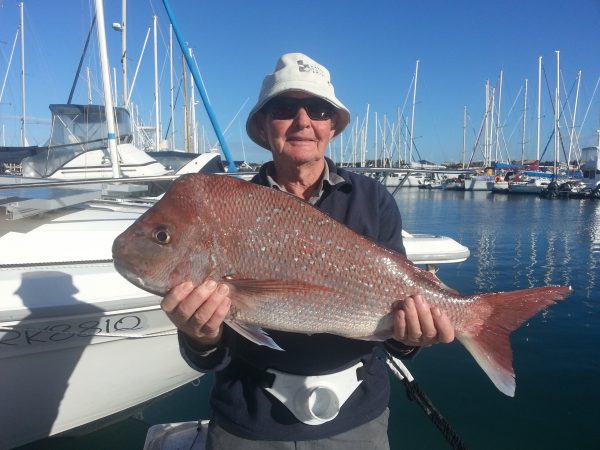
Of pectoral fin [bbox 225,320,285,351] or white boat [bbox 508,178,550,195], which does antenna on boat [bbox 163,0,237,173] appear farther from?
white boat [bbox 508,178,550,195]

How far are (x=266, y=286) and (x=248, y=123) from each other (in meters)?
1.06

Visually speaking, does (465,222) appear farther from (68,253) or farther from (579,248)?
(68,253)

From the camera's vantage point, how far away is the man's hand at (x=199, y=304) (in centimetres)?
167

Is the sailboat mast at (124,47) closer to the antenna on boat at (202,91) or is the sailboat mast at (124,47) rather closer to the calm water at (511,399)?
the antenna on boat at (202,91)

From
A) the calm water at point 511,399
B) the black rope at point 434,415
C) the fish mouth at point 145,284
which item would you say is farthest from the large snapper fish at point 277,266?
the calm water at point 511,399

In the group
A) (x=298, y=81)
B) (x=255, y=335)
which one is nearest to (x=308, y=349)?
(x=255, y=335)

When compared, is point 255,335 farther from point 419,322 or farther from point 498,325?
point 498,325

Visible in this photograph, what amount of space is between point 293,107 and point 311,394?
1.37 meters

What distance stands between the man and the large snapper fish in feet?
0.40

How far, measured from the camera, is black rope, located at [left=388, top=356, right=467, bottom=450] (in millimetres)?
2820

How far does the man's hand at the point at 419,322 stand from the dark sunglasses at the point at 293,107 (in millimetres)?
1012

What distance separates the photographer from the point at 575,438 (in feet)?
14.4

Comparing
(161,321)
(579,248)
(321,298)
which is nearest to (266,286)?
(321,298)

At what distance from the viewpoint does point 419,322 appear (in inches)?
72.1
